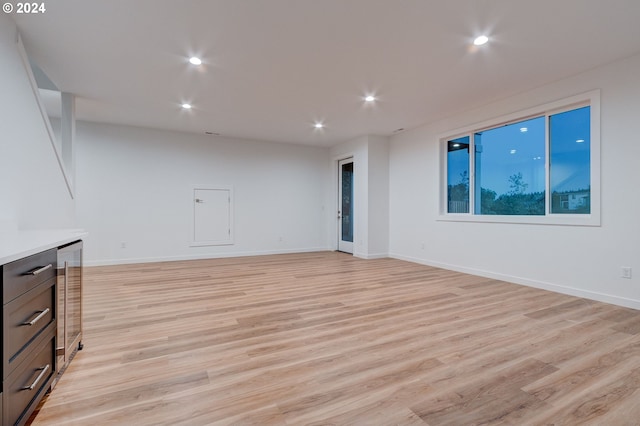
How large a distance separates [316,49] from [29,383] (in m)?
3.13

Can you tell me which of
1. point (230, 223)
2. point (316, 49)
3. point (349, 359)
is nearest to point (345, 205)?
point (230, 223)

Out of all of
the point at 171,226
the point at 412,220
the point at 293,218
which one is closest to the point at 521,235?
the point at 412,220

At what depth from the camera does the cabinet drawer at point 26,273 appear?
1177 mm

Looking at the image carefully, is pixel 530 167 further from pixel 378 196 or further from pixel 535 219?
pixel 378 196

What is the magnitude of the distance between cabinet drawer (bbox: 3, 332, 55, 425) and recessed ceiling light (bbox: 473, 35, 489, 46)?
3829mm

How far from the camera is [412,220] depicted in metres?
5.96

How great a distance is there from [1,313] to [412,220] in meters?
5.68

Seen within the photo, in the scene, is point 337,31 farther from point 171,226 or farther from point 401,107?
point 171,226

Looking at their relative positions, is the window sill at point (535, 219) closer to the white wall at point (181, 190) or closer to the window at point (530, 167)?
the window at point (530, 167)

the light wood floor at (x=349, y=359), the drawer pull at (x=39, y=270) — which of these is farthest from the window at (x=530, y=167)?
the drawer pull at (x=39, y=270)

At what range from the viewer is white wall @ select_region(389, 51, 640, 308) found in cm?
319

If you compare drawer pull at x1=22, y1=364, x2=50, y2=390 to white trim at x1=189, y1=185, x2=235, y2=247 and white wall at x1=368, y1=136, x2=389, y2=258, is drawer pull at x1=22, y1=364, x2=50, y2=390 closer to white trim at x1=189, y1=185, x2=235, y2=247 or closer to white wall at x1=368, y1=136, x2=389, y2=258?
white trim at x1=189, y1=185, x2=235, y2=247

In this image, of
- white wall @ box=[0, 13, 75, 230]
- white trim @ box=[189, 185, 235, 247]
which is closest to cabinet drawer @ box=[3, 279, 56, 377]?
white wall @ box=[0, 13, 75, 230]

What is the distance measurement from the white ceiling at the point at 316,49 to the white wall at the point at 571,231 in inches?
9.9
